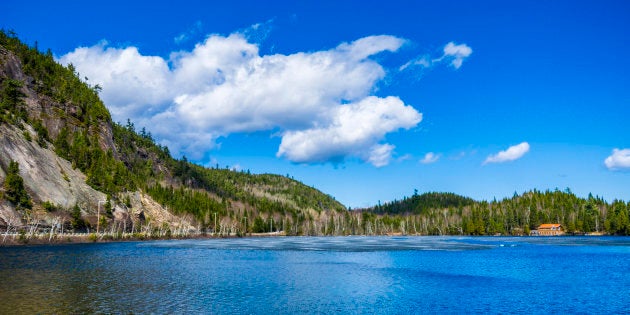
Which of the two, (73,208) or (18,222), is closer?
(18,222)

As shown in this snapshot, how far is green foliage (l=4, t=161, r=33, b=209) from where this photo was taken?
128250 mm

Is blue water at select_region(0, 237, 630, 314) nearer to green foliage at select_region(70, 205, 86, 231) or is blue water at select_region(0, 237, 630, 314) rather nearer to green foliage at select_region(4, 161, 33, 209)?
green foliage at select_region(4, 161, 33, 209)

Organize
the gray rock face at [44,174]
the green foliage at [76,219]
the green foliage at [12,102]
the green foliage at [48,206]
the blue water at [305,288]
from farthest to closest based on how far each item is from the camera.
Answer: the green foliage at [12,102] → the green foliage at [76,219] → the gray rock face at [44,174] → the green foliage at [48,206] → the blue water at [305,288]

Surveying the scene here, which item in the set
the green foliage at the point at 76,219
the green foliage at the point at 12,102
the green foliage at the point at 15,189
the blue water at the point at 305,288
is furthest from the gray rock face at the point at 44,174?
the blue water at the point at 305,288

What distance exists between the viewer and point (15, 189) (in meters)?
130

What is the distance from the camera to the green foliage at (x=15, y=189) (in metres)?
128

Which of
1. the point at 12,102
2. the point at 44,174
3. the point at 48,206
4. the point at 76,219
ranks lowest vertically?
the point at 76,219

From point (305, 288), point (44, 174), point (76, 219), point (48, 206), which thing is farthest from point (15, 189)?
point (305, 288)

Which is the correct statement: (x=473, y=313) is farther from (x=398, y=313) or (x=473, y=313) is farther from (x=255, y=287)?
(x=255, y=287)

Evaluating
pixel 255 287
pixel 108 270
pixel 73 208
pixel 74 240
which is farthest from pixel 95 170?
pixel 255 287

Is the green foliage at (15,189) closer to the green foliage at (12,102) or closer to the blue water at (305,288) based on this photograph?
the green foliage at (12,102)

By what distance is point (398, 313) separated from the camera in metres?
40.2

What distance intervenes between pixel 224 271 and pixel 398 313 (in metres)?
37.2

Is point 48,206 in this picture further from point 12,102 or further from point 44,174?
point 12,102
